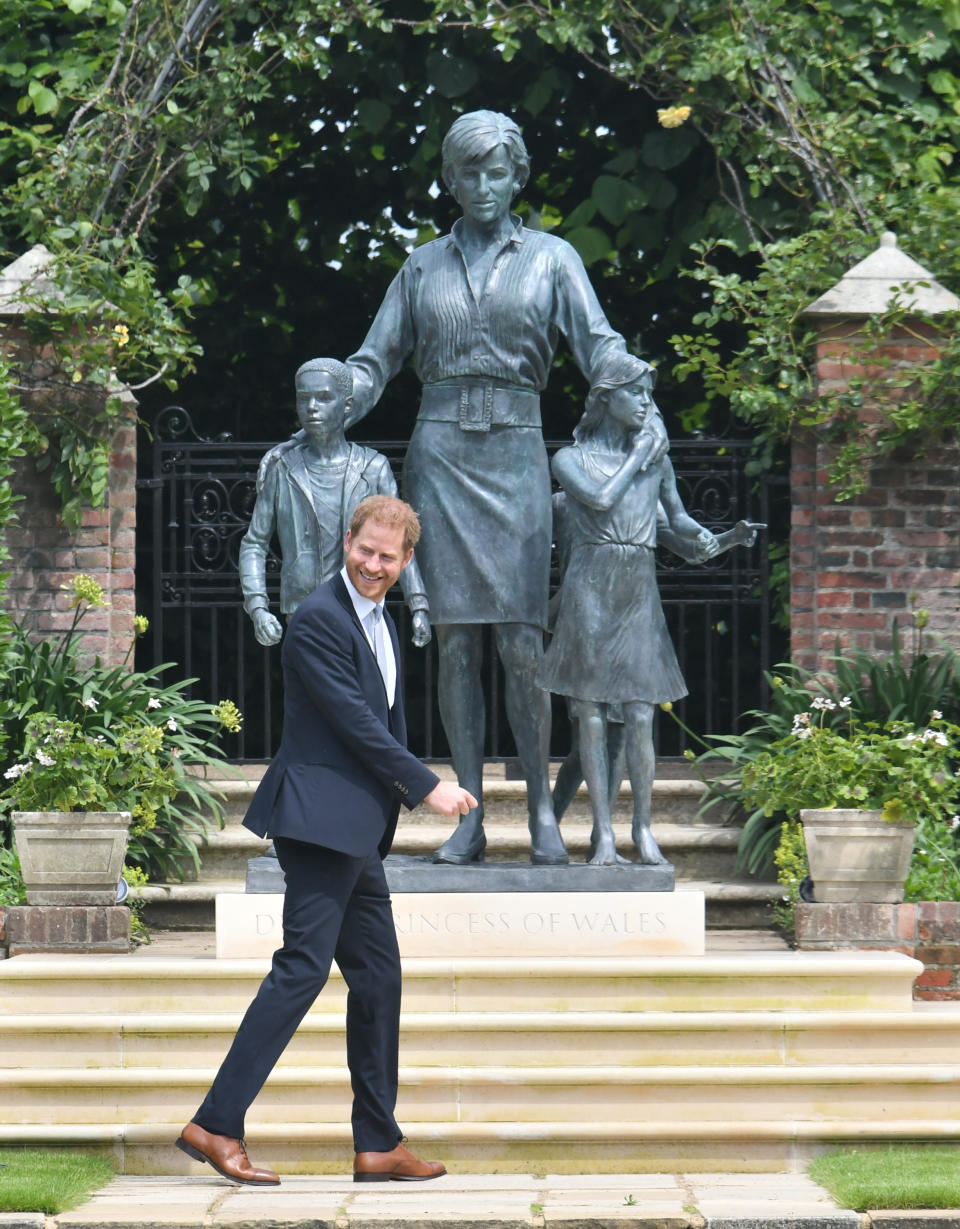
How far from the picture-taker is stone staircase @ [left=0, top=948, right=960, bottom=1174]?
16.0 feet

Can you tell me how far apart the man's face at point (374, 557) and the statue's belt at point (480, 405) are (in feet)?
5.19

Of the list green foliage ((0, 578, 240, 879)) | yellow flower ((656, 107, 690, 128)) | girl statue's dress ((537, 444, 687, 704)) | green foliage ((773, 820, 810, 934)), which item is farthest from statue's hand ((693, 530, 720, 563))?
yellow flower ((656, 107, 690, 128))

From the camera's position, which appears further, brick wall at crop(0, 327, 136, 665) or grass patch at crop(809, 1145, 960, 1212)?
brick wall at crop(0, 327, 136, 665)

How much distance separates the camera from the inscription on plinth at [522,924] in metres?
5.61

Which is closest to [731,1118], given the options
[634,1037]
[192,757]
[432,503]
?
[634,1037]

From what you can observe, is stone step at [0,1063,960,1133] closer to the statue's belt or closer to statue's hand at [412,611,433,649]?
statue's hand at [412,611,433,649]

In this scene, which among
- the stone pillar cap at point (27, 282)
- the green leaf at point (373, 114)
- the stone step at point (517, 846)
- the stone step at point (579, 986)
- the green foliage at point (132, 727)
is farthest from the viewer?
the green leaf at point (373, 114)

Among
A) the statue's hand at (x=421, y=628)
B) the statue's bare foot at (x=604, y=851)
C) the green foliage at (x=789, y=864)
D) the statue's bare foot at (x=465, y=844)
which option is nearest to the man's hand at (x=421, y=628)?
the statue's hand at (x=421, y=628)

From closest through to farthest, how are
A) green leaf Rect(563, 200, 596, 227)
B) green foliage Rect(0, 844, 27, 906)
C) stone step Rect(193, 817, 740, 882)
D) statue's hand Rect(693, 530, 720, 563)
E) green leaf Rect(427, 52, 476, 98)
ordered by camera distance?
statue's hand Rect(693, 530, 720, 563) → green foliage Rect(0, 844, 27, 906) → stone step Rect(193, 817, 740, 882) → green leaf Rect(563, 200, 596, 227) → green leaf Rect(427, 52, 476, 98)

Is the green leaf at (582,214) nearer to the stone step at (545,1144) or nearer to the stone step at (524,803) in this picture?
the stone step at (524,803)

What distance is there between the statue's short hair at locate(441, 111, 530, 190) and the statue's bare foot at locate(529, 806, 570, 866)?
79.7 inches

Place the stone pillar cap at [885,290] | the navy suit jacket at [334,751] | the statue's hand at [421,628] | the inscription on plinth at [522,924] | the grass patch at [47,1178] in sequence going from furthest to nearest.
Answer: the stone pillar cap at [885,290] → the statue's hand at [421,628] → the inscription on plinth at [522,924] → the navy suit jacket at [334,751] → the grass patch at [47,1178]

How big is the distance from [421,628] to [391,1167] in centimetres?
186

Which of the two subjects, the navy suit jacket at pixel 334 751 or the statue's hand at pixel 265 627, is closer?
the navy suit jacket at pixel 334 751
